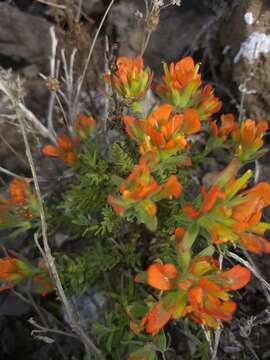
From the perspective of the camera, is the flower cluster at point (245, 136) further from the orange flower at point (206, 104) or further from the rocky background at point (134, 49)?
the rocky background at point (134, 49)

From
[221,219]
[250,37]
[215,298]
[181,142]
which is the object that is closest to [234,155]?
[181,142]

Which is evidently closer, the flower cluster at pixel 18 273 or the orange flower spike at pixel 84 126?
the flower cluster at pixel 18 273

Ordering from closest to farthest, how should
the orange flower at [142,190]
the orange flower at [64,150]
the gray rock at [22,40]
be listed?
the orange flower at [142,190] → the orange flower at [64,150] → the gray rock at [22,40]

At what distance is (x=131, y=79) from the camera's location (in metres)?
1.51

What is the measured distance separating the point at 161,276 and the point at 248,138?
65 centimetres

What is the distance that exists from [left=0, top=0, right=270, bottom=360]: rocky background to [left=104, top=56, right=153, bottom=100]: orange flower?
1.38 feet

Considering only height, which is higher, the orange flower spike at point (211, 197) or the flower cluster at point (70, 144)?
the orange flower spike at point (211, 197)

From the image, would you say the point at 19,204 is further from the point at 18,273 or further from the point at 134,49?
the point at 134,49

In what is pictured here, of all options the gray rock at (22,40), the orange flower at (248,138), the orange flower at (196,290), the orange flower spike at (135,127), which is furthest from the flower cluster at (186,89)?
the gray rock at (22,40)

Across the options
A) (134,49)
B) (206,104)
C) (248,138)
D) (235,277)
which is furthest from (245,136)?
(134,49)

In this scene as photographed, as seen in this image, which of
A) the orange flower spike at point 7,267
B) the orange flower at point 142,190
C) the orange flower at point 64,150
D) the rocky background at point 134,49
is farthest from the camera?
the rocky background at point 134,49

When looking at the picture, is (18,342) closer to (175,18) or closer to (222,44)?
(222,44)

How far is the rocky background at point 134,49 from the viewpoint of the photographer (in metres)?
2.08

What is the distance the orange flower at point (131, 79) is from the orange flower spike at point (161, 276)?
1.88 feet
